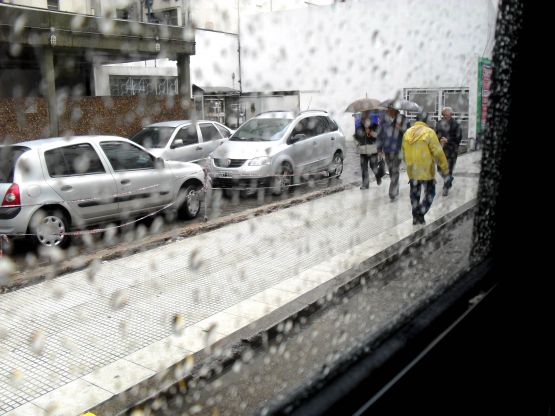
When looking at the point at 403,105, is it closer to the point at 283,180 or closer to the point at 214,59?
the point at 214,59

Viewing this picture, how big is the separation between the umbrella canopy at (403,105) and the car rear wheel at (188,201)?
0.42 meters

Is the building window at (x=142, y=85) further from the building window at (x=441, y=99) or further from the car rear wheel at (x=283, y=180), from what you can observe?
the car rear wheel at (x=283, y=180)

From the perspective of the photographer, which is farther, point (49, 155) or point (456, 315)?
point (456, 315)

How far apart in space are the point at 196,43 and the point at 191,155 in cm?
39

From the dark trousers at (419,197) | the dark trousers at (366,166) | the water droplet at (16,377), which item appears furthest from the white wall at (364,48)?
the dark trousers at (419,197)

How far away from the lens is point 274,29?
62 cm

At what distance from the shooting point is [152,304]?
3.48 feet

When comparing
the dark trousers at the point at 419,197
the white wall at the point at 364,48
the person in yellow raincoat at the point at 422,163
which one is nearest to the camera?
the white wall at the point at 364,48

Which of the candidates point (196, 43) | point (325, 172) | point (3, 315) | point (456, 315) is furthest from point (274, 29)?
point (325, 172)

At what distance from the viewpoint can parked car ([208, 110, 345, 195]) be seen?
951 millimetres

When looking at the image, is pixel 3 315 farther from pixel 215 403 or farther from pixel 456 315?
pixel 456 315

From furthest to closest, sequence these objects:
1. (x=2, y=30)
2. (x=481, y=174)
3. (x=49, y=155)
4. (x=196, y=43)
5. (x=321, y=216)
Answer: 1. (x=321, y=216)
2. (x=481, y=174)
3. (x=49, y=155)
4. (x=196, y=43)
5. (x=2, y=30)

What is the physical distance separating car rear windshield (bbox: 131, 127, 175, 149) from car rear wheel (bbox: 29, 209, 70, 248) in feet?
0.68

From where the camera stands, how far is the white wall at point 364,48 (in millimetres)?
643
